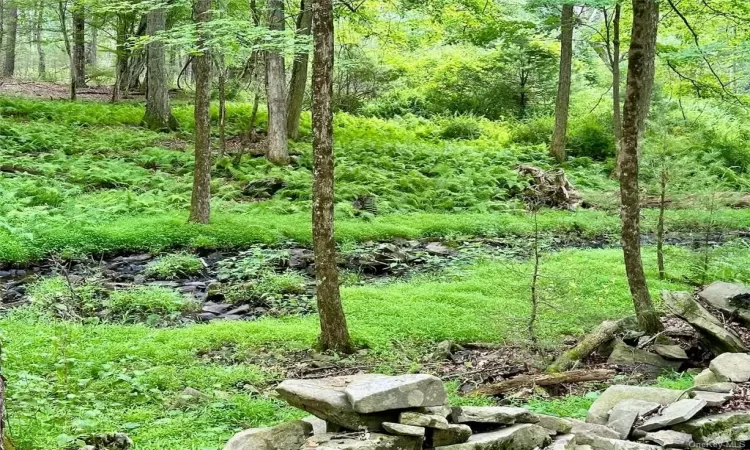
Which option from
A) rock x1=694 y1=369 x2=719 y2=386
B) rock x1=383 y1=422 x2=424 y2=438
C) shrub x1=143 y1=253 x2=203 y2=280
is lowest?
shrub x1=143 y1=253 x2=203 y2=280

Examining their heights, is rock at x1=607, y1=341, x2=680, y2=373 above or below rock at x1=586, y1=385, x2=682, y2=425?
below

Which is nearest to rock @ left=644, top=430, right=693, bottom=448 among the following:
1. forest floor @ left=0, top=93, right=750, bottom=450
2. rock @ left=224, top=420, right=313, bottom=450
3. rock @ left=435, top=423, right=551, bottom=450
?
rock @ left=435, top=423, right=551, bottom=450

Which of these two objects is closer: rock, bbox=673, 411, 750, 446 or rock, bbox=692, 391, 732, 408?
rock, bbox=673, 411, 750, 446

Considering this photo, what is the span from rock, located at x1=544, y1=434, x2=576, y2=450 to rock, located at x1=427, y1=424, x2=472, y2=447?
1.97 ft

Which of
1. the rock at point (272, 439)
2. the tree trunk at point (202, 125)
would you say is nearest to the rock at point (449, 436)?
the rock at point (272, 439)

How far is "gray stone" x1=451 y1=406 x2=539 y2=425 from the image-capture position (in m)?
4.68

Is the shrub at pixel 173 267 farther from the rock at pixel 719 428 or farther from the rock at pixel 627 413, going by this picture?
the rock at pixel 719 428

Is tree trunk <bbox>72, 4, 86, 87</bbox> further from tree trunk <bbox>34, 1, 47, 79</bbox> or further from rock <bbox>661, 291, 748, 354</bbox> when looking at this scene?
rock <bbox>661, 291, 748, 354</bbox>

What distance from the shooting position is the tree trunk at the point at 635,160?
24.9ft

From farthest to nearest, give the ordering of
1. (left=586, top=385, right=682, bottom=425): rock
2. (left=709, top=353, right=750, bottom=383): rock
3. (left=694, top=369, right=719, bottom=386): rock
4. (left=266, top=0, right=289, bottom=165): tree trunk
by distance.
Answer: (left=266, top=0, right=289, bottom=165): tree trunk < (left=694, top=369, right=719, bottom=386): rock < (left=709, top=353, right=750, bottom=383): rock < (left=586, top=385, right=682, bottom=425): rock

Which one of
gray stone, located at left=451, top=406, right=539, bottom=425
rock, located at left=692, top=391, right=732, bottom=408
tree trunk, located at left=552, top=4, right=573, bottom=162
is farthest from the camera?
tree trunk, located at left=552, top=4, right=573, bottom=162

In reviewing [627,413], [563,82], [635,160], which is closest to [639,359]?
[635,160]

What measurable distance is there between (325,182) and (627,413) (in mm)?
3969

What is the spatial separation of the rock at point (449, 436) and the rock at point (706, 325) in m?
4.19
